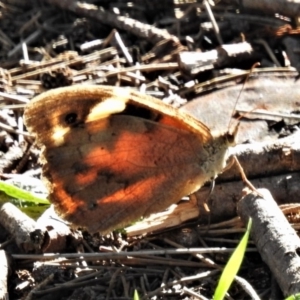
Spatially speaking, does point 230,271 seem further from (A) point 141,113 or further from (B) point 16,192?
(B) point 16,192

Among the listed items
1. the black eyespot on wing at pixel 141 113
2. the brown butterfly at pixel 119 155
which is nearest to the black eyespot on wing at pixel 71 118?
the brown butterfly at pixel 119 155

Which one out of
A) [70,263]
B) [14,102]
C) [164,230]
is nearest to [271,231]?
[164,230]

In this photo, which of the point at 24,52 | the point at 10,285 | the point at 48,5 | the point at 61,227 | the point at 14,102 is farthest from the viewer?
the point at 48,5

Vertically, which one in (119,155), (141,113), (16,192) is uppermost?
(141,113)

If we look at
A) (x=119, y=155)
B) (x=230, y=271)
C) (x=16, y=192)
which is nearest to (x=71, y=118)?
(x=119, y=155)

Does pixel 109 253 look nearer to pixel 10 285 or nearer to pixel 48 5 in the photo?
pixel 10 285

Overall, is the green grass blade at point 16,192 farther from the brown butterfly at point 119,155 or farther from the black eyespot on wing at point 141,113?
the black eyespot on wing at point 141,113

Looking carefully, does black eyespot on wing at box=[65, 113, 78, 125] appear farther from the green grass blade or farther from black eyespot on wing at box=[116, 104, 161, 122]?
the green grass blade

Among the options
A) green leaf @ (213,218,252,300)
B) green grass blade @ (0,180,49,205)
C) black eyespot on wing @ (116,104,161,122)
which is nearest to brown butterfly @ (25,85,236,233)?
black eyespot on wing @ (116,104,161,122)
